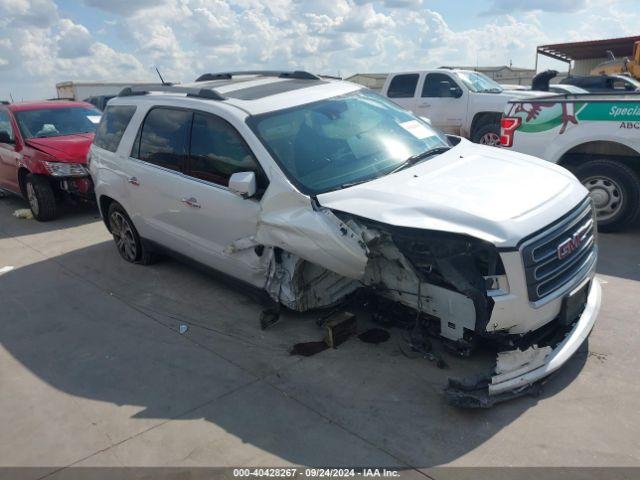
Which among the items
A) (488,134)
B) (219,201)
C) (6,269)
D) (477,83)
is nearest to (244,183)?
(219,201)

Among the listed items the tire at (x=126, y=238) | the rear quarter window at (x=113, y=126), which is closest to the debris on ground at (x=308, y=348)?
the tire at (x=126, y=238)

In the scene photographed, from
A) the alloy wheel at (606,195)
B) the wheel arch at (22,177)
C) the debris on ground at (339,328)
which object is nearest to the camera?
the debris on ground at (339,328)

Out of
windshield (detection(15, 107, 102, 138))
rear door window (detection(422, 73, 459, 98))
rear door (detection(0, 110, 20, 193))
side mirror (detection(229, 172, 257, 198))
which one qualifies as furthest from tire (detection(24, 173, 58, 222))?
rear door window (detection(422, 73, 459, 98))

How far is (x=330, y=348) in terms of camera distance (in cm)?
398

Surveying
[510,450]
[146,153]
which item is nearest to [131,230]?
[146,153]

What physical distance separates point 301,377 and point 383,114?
2459 millimetres

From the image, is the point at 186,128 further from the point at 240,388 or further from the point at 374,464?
the point at 374,464

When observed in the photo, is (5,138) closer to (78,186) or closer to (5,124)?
(5,124)

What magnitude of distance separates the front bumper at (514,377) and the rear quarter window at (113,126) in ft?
14.4

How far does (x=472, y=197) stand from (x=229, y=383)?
208 centimetres

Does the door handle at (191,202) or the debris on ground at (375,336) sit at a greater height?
the door handle at (191,202)

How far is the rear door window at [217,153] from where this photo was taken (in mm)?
4121

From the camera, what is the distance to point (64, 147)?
837 centimetres

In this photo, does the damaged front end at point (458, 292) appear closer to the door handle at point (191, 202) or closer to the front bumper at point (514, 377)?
the front bumper at point (514, 377)
